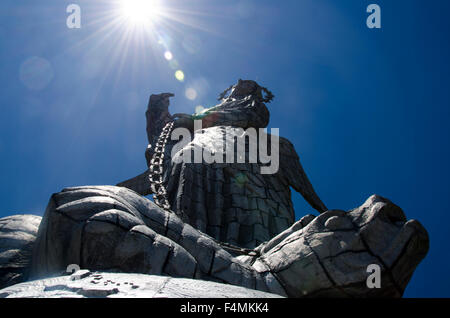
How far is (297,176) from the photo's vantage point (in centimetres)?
809

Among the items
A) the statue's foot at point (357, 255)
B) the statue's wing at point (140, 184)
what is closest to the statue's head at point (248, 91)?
the statue's wing at point (140, 184)

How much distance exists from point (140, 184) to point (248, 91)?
423cm

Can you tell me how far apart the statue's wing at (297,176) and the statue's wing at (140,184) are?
2.93m

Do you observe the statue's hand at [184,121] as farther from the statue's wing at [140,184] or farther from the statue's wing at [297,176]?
the statue's wing at [297,176]

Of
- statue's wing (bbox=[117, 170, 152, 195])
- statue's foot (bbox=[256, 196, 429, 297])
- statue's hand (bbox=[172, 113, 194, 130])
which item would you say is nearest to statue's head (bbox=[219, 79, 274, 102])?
statue's hand (bbox=[172, 113, 194, 130])

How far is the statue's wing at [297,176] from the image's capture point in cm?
774

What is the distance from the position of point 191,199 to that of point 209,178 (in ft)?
2.34

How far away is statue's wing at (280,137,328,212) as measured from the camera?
25.4ft

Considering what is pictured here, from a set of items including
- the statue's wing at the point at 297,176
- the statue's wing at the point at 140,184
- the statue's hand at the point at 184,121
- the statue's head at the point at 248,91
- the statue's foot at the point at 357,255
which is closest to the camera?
the statue's foot at the point at 357,255

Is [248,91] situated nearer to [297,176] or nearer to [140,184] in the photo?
[297,176]

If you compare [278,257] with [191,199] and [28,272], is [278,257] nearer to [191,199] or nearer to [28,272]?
[28,272]

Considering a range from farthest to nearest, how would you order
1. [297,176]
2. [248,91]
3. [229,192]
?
[248,91]
[297,176]
[229,192]

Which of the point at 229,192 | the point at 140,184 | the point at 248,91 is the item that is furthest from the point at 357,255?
the point at 248,91

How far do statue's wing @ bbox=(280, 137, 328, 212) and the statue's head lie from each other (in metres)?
1.76
